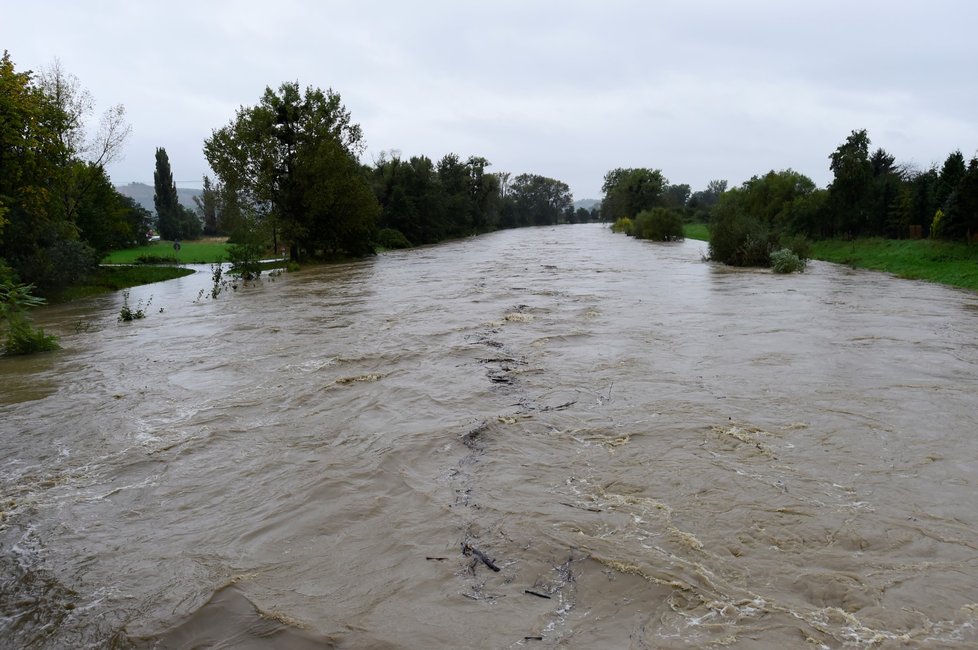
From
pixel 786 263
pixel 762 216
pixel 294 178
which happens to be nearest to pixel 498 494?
pixel 786 263

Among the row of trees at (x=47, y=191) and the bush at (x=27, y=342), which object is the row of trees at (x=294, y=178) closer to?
the row of trees at (x=47, y=191)

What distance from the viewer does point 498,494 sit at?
552 centimetres

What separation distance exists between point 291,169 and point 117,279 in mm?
12402

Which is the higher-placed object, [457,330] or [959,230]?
[959,230]

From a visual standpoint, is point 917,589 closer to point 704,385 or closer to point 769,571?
point 769,571

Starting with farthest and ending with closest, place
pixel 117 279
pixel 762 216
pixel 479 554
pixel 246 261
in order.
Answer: pixel 762 216
pixel 246 261
pixel 117 279
pixel 479 554

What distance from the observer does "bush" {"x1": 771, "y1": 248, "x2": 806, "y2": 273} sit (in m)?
26.5

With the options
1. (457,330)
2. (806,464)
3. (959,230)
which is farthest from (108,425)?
(959,230)

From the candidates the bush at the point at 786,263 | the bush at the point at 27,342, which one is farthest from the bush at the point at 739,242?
the bush at the point at 27,342

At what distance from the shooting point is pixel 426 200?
62938 mm

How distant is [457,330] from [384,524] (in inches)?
344

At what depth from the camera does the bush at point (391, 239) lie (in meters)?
54.7

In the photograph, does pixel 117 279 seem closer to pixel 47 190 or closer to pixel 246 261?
pixel 246 261

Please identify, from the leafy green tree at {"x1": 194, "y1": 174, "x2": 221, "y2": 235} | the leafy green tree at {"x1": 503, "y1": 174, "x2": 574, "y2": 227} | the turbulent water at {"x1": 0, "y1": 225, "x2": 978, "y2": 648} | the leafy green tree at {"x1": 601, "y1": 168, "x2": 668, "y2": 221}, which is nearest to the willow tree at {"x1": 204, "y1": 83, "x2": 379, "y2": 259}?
the turbulent water at {"x1": 0, "y1": 225, "x2": 978, "y2": 648}
